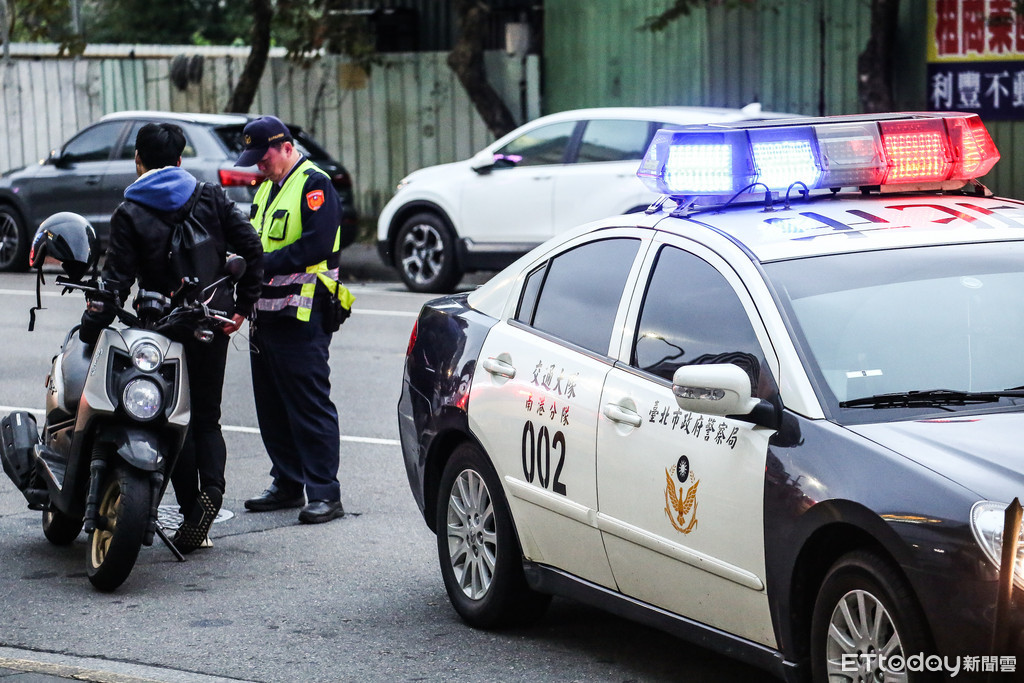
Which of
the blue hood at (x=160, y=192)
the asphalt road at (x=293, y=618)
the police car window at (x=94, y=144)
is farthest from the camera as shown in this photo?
the police car window at (x=94, y=144)

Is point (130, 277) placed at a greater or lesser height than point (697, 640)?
greater

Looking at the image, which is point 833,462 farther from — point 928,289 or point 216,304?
point 216,304

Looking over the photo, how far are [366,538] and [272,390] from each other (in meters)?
0.98

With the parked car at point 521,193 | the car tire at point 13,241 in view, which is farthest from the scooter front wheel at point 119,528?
the car tire at point 13,241

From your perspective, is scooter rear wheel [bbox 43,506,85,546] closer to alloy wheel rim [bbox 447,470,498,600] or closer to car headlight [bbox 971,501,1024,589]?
alloy wheel rim [bbox 447,470,498,600]

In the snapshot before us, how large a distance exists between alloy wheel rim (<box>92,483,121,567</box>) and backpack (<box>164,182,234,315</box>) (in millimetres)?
889

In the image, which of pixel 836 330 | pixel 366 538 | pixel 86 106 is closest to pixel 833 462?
pixel 836 330

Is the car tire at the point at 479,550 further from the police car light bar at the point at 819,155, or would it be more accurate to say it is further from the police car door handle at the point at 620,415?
the police car light bar at the point at 819,155

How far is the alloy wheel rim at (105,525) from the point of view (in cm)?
608

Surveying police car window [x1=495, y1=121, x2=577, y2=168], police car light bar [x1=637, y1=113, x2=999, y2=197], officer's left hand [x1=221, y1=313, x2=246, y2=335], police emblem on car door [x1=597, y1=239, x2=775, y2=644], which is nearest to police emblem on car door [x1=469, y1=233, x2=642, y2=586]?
police emblem on car door [x1=597, y1=239, x2=775, y2=644]

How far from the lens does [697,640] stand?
4.53 m

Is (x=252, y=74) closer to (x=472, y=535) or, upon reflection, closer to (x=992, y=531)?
(x=472, y=535)

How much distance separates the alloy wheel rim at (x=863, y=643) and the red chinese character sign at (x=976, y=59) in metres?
14.4

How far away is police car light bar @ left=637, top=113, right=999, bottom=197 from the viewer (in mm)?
4980
